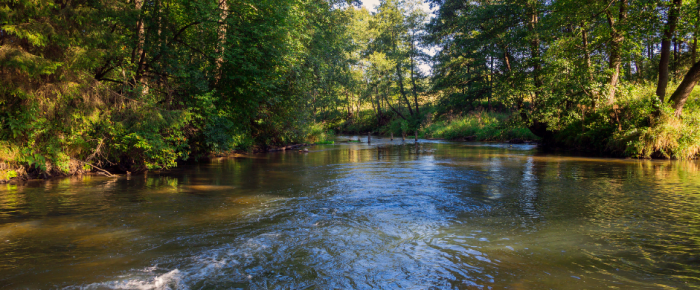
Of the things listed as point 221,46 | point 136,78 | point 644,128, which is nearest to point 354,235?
point 136,78

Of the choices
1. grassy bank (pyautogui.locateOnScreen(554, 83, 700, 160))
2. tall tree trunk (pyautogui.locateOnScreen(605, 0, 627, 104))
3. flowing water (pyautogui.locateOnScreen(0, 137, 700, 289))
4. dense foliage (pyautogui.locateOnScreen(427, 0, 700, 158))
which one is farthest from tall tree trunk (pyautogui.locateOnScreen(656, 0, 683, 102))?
flowing water (pyautogui.locateOnScreen(0, 137, 700, 289))

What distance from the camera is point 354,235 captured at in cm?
552

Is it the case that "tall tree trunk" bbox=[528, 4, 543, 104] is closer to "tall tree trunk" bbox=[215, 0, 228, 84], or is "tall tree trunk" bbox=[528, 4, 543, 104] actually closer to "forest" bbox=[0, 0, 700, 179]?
"forest" bbox=[0, 0, 700, 179]

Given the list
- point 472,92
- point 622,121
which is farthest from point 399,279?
point 472,92

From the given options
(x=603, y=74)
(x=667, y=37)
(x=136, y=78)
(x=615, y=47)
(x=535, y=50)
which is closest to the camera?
(x=136, y=78)

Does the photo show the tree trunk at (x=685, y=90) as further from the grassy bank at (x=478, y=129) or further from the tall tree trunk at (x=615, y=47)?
the grassy bank at (x=478, y=129)

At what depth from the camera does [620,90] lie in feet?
57.2

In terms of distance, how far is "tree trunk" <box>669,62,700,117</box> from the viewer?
1509 cm

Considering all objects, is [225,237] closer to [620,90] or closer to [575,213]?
[575,213]

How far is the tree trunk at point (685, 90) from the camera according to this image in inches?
594

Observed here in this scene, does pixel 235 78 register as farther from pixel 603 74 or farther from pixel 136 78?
pixel 603 74

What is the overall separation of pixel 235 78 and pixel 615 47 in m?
16.8

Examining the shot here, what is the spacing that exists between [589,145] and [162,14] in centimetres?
2121

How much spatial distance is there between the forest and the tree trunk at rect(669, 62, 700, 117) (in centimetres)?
5
